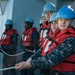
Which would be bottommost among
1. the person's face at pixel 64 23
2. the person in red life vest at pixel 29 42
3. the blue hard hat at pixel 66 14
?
the person in red life vest at pixel 29 42

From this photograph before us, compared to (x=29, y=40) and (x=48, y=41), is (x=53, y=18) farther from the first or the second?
(x=29, y=40)

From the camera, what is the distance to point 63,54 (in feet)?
8.67

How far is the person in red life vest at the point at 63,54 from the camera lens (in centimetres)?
265

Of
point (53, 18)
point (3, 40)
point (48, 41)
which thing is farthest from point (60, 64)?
point (3, 40)

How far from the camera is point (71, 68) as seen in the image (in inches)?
108

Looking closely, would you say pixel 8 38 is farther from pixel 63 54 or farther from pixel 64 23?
pixel 63 54

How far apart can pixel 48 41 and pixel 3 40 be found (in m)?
4.04

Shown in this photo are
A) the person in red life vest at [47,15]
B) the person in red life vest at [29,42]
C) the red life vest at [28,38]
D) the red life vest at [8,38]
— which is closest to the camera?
the person in red life vest at [47,15]

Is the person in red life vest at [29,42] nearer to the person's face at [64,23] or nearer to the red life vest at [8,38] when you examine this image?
the red life vest at [8,38]

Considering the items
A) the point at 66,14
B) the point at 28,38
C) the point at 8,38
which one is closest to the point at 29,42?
the point at 28,38

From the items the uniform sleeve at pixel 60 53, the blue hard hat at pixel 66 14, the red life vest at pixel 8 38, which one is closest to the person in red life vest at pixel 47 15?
the blue hard hat at pixel 66 14

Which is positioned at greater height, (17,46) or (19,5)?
(19,5)

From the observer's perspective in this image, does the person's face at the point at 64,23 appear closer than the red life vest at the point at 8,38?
Yes

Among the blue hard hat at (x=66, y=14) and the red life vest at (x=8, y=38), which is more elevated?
the blue hard hat at (x=66, y=14)
